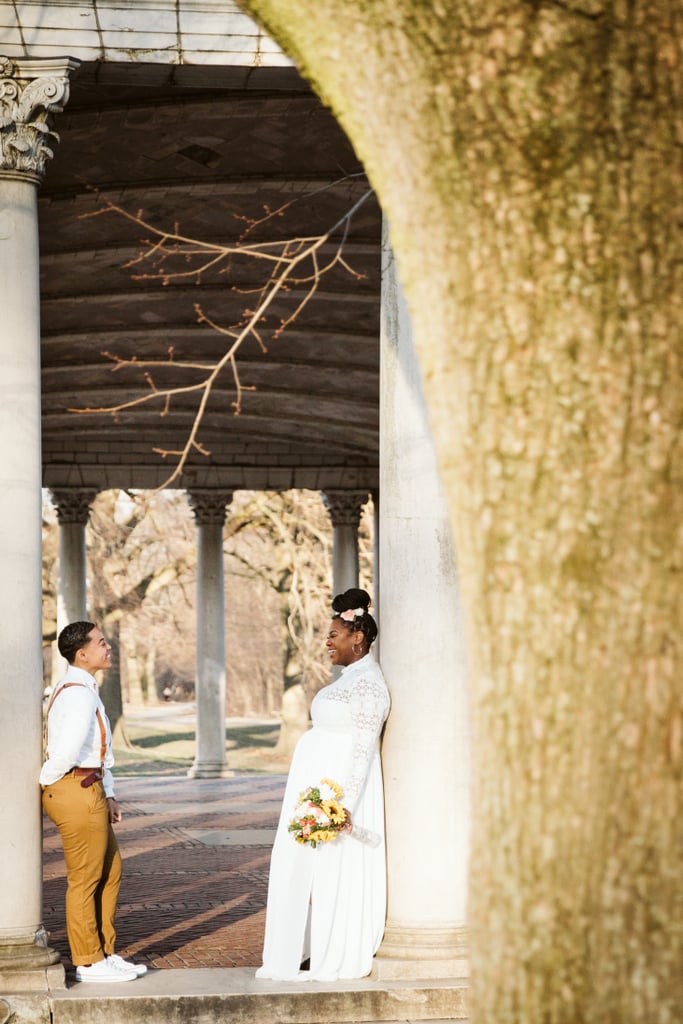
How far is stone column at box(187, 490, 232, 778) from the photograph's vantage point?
2848 centimetres

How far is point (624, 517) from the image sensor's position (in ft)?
Result: 10.6

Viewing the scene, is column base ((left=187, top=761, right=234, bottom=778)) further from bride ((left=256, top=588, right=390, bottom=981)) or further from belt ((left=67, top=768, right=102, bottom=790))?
belt ((left=67, top=768, right=102, bottom=790))

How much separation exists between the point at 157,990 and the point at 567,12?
704 cm

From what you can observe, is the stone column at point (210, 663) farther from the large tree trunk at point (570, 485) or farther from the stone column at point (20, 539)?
the large tree trunk at point (570, 485)

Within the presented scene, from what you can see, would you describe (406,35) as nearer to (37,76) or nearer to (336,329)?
(37,76)

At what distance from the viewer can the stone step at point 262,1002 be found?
875 centimetres

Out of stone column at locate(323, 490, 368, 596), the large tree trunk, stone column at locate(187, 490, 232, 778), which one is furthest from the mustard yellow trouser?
stone column at locate(323, 490, 368, 596)

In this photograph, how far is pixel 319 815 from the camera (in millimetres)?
8773

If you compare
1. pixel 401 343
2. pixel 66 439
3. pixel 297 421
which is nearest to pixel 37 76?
pixel 401 343

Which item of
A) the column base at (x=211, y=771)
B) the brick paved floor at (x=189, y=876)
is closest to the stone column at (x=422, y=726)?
the brick paved floor at (x=189, y=876)

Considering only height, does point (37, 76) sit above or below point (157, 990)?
above

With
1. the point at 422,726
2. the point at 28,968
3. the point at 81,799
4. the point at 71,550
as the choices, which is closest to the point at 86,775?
the point at 81,799

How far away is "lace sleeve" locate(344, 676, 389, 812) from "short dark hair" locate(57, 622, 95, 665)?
1691 mm

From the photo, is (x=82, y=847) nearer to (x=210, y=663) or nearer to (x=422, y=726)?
(x=422, y=726)
